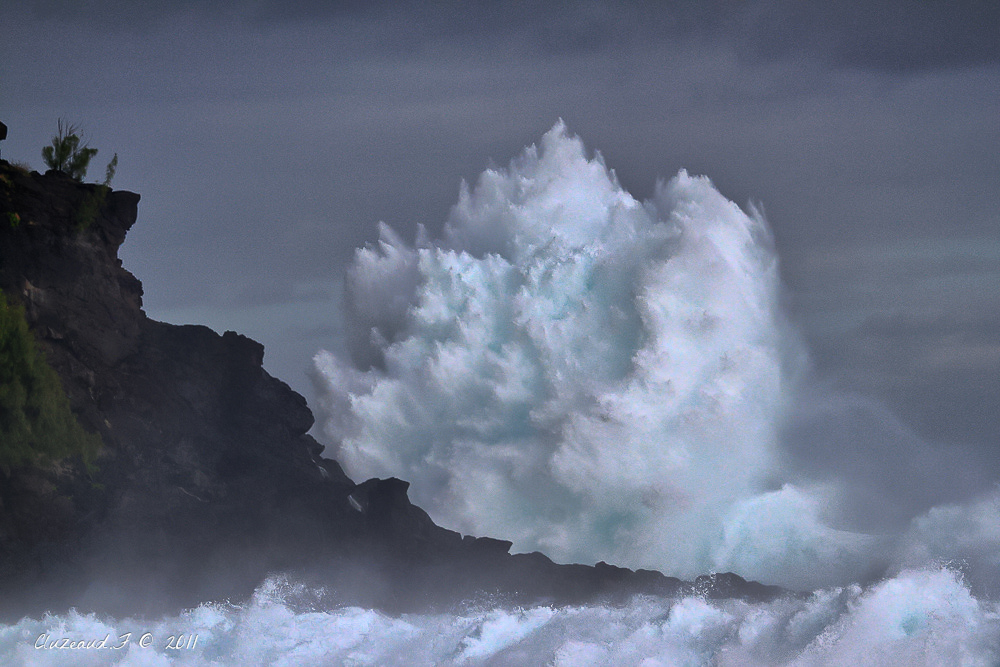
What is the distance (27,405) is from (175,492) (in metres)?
5.30

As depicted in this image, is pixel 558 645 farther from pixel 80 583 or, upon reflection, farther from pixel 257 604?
pixel 80 583

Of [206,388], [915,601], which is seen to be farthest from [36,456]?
[915,601]

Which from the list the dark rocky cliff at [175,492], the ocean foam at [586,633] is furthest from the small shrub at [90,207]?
the ocean foam at [586,633]

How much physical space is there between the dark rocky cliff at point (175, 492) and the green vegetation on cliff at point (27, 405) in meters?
0.51

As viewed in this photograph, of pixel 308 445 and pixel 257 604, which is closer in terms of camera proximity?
pixel 257 604

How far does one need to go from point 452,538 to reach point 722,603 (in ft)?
30.8

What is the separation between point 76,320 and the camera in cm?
3584

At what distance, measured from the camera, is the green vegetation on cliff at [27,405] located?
34.0m

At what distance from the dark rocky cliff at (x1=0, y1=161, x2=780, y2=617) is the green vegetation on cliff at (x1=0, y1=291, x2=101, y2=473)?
0.51 metres

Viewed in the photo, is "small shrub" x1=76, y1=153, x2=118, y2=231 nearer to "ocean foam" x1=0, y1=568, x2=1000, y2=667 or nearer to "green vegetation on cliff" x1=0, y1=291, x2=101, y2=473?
"green vegetation on cliff" x1=0, y1=291, x2=101, y2=473

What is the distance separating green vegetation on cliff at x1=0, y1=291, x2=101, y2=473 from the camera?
112 feet

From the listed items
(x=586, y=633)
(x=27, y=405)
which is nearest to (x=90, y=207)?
(x=27, y=405)

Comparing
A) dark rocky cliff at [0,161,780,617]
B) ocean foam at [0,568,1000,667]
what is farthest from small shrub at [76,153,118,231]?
ocean foam at [0,568,1000,667]

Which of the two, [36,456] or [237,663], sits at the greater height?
[36,456]
